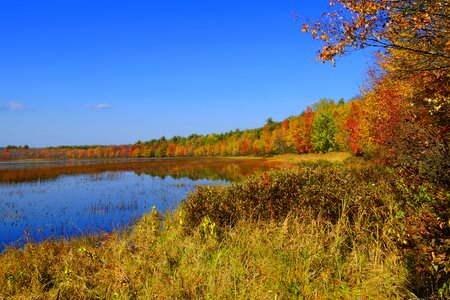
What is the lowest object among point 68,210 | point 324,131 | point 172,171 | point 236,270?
point 68,210

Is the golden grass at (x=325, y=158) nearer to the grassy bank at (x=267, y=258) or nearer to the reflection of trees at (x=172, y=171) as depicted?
the reflection of trees at (x=172, y=171)

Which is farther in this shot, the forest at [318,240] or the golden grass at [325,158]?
the golden grass at [325,158]

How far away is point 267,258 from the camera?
566cm

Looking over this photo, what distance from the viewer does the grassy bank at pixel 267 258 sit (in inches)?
187

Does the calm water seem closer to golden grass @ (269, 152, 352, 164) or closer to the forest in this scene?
the forest

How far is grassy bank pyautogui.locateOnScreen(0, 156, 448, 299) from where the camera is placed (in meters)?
4.74

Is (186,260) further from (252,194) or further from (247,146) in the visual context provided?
(247,146)

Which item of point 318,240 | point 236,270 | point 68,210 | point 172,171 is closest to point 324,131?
point 172,171

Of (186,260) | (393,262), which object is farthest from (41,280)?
(393,262)

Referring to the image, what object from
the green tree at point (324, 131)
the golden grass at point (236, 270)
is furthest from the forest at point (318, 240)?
the green tree at point (324, 131)

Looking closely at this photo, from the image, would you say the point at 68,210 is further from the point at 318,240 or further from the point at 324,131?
the point at 324,131

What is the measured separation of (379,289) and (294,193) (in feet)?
14.3

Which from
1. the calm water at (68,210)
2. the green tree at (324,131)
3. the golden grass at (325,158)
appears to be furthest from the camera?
the green tree at (324,131)

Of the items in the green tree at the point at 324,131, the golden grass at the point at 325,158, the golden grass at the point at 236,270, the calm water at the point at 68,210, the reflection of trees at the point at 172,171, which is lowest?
the calm water at the point at 68,210
